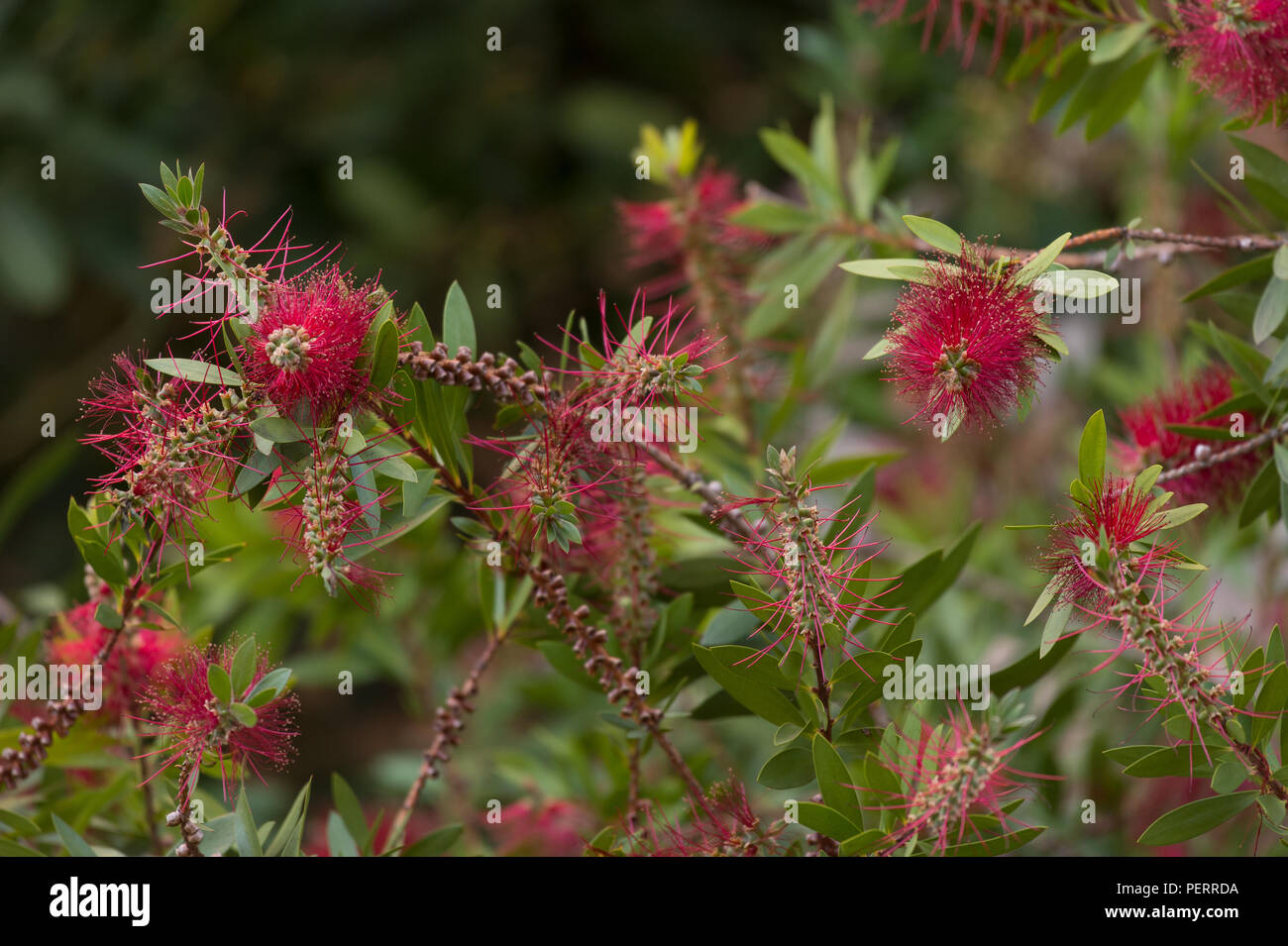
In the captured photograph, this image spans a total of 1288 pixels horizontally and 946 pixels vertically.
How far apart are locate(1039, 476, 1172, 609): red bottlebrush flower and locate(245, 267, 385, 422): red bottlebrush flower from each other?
300mm

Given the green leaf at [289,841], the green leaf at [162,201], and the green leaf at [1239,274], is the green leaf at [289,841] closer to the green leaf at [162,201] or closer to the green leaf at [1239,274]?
the green leaf at [162,201]

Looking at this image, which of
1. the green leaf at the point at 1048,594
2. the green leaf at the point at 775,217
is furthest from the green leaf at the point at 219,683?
the green leaf at the point at 775,217

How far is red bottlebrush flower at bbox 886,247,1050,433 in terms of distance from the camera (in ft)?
1.44

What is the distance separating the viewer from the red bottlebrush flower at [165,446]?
0.43 meters

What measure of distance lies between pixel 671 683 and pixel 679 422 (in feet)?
0.45

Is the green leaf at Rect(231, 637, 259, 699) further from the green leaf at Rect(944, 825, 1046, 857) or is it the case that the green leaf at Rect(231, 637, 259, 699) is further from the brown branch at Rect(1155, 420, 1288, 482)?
the brown branch at Rect(1155, 420, 1288, 482)

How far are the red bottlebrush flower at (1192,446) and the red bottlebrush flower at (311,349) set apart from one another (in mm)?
402

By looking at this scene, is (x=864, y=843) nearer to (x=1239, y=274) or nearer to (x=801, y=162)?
(x=1239, y=274)

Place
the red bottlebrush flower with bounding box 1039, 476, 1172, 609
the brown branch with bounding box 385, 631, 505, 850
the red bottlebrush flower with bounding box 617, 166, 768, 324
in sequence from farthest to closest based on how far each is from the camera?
the red bottlebrush flower with bounding box 617, 166, 768, 324, the brown branch with bounding box 385, 631, 505, 850, the red bottlebrush flower with bounding box 1039, 476, 1172, 609

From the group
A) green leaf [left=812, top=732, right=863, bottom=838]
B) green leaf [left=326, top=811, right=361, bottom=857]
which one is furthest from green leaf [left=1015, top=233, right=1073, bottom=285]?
green leaf [left=326, top=811, right=361, bottom=857]

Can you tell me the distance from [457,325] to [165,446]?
5.5 inches

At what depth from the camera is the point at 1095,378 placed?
1.04 metres

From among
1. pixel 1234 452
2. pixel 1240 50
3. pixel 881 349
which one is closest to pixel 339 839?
pixel 881 349
